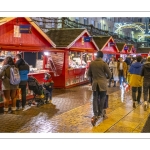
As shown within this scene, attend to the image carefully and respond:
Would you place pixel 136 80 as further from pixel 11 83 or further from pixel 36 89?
pixel 11 83

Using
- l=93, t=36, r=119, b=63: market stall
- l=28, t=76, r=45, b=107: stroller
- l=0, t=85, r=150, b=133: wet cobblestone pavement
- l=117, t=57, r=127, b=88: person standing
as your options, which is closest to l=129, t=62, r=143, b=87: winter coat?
l=0, t=85, r=150, b=133: wet cobblestone pavement

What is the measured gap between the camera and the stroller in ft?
32.9

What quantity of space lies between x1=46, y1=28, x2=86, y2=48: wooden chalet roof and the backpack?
21.2 ft

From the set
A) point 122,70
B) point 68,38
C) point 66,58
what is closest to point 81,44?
point 68,38

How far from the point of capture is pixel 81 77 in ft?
57.8

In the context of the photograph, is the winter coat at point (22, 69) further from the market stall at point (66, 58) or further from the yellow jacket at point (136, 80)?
the market stall at point (66, 58)

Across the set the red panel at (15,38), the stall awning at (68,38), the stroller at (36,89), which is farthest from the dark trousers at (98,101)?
the stall awning at (68,38)

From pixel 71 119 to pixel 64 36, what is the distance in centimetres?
884

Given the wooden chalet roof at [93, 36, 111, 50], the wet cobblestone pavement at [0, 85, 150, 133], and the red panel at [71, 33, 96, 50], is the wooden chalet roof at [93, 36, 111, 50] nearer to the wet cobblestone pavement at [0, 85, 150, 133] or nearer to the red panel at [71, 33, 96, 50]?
the red panel at [71, 33, 96, 50]

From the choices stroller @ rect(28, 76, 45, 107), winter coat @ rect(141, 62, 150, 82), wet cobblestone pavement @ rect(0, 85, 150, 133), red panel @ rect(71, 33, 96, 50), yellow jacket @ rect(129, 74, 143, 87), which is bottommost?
wet cobblestone pavement @ rect(0, 85, 150, 133)

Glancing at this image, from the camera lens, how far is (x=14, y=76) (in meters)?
8.88
